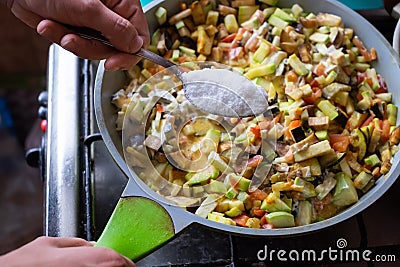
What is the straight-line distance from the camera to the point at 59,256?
0.72m

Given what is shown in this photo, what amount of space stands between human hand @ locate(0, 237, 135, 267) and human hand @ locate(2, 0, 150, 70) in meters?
0.32

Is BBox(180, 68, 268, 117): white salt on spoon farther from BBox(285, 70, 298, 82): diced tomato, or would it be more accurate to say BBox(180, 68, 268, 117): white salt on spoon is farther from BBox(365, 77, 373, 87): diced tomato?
BBox(365, 77, 373, 87): diced tomato

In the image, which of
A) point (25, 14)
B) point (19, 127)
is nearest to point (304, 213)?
point (25, 14)

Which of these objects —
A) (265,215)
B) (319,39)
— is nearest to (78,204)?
(265,215)

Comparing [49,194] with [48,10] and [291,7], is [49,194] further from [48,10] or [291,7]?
[291,7]

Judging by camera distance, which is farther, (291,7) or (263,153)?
(291,7)

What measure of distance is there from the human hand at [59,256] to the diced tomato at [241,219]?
215 mm

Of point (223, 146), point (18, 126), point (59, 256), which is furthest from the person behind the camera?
point (18, 126)

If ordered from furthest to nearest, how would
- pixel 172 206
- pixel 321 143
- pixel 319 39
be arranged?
pixel 319 39, pixel 321 143, pixel 172 206

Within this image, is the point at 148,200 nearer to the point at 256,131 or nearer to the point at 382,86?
the point at 256,131

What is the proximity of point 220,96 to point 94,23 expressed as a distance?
0.24 meters

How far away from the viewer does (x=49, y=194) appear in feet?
3.25

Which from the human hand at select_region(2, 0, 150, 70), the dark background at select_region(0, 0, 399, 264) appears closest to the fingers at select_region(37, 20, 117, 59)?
the human hand at select_region(2, 0, 150, 70)

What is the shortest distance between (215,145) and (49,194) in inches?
11.8
